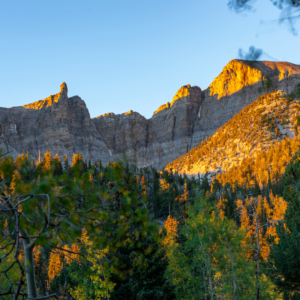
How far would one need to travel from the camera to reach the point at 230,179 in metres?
84.4

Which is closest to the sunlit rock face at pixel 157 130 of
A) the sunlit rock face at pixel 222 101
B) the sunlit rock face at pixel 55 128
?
the sunlit rock face at pixel 222 101

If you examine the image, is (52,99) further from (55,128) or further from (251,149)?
(251,149)

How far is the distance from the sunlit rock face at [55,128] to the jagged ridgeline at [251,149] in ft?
176

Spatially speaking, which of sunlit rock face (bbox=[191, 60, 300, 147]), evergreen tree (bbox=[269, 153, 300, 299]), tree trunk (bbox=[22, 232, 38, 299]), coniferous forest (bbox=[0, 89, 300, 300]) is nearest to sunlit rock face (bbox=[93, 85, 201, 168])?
sunlit rock face (bbox=[191, 60, 300, 147])

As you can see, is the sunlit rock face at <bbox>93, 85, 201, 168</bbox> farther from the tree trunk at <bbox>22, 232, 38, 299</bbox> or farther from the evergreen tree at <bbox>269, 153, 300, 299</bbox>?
the tree trunk at <bbox>22, 232, 38, 299</bbox>

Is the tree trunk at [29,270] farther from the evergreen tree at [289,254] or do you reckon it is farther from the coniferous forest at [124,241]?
the evergreen tree at [289,254]

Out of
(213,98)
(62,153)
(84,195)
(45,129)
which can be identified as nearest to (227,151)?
(213,98)

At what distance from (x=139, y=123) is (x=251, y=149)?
9621 centimetres

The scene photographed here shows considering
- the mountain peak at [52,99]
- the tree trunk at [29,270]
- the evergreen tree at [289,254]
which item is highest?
the mountain peak at [52,99]

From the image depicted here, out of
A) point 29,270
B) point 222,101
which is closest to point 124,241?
point 29,270

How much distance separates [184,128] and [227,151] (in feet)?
188

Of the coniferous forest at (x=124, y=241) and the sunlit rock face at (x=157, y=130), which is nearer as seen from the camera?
the coniferous forest at (x=124, y=241)

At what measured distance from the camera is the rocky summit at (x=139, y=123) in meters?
137

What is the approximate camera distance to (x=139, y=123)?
18475 cm
